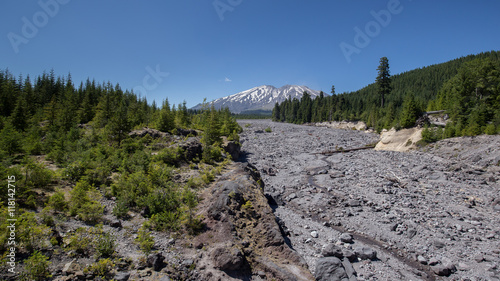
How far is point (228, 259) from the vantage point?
7160mm

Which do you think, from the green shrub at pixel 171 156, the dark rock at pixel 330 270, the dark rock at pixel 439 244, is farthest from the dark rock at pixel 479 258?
the green shrub at pixel 171 156

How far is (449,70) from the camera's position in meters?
98.2

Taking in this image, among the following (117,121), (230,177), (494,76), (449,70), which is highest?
(449,70)

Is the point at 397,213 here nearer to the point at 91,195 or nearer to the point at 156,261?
the point at 156,261

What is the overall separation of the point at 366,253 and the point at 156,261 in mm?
8719

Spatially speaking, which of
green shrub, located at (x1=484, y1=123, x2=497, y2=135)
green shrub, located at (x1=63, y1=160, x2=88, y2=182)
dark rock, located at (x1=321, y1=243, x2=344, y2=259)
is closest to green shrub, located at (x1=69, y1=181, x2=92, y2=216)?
green shrub, located at (x1=63, y1=160, x2=88, y2=182)

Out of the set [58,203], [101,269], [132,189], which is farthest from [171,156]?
[101,269]

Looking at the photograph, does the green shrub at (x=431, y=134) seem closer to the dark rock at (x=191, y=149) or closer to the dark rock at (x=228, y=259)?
the dark rock at (x=191, y=149)

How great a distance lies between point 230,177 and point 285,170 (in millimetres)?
11565

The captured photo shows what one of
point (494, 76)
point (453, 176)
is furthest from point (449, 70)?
point (453, 176)

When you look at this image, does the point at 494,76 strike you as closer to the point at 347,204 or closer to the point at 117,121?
the point at 347,204

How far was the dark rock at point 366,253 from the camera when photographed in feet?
30.3

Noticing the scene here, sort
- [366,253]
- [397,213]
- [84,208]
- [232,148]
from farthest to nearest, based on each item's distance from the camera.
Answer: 1. [232,148]
2. [397,213]
3. [366,253]
4. [84,208]

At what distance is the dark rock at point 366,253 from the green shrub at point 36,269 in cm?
1099
